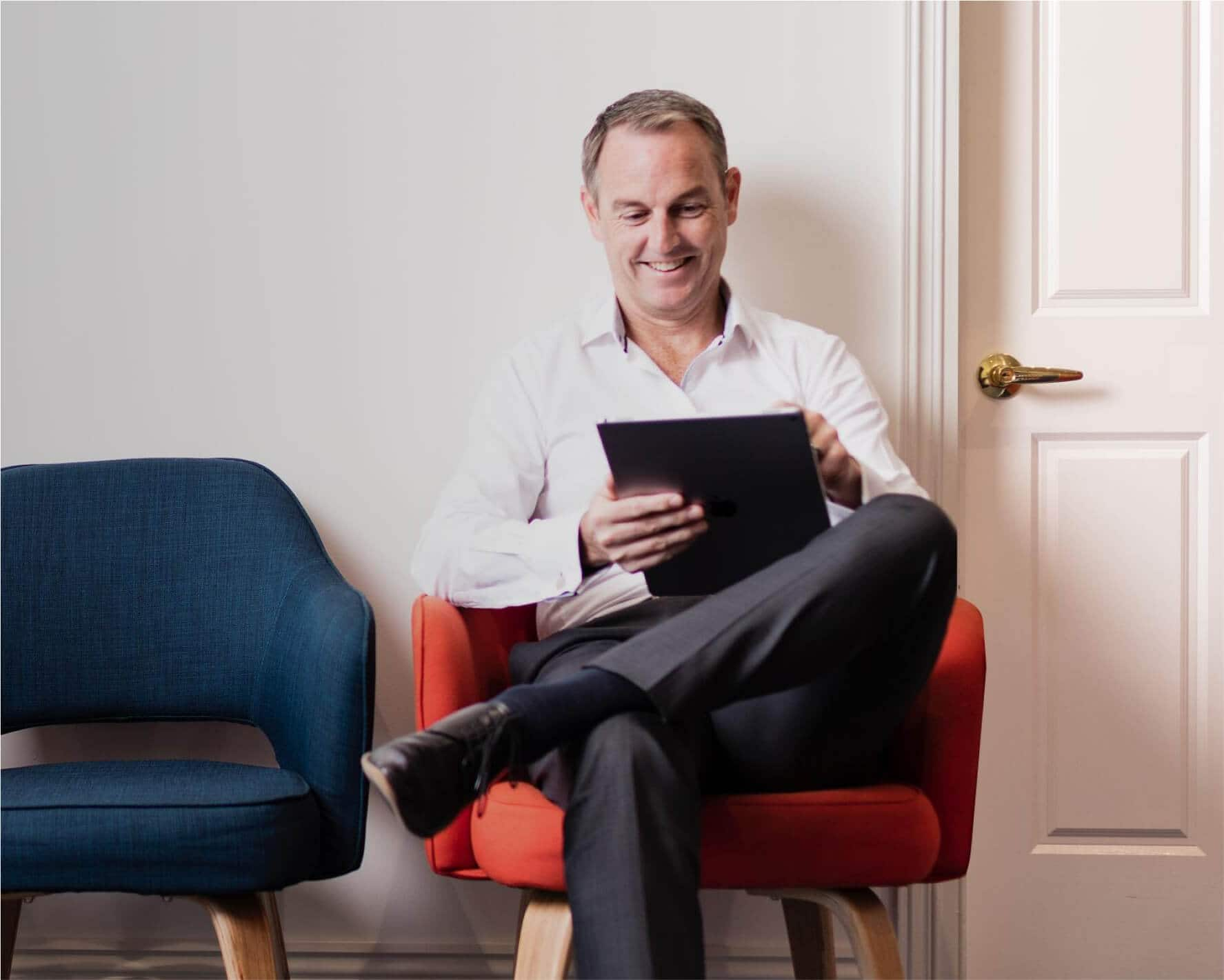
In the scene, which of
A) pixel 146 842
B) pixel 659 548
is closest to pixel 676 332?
pixel 659 548

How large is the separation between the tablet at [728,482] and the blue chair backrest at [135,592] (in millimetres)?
626

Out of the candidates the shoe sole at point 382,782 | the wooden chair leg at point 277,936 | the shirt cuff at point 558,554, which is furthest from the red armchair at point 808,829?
the wooden chair leg at point 277,936

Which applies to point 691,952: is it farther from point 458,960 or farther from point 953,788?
point 458,960

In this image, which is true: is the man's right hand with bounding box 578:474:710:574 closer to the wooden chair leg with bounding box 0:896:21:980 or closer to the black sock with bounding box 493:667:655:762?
the black sock with bounding box 493:667:655:762

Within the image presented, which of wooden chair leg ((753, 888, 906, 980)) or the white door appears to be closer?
wooden chair leg ((753, 888, 906, 980))

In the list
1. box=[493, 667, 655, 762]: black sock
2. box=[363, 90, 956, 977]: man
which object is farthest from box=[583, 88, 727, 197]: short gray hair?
box=[493, 667, 655, 762]: black sock

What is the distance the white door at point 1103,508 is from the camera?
1.87m

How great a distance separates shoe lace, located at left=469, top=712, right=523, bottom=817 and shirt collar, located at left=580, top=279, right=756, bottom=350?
0.73 meters

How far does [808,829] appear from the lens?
3.94 ft

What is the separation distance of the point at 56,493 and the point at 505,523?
73 centimetres

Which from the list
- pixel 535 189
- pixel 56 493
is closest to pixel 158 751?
pixel 56 493

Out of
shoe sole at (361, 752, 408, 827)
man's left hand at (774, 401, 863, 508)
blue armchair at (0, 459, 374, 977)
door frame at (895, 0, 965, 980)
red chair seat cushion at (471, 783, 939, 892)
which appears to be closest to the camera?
shoe sole at (361, 752, 408, 827)

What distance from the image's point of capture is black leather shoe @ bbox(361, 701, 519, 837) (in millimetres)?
990

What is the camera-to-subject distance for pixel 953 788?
1.34 meters
